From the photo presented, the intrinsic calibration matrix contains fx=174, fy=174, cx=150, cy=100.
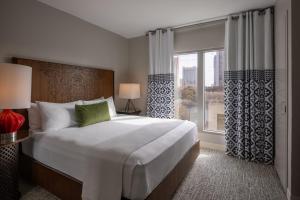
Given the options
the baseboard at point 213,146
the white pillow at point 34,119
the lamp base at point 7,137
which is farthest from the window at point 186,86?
the lamp base at point 7,137

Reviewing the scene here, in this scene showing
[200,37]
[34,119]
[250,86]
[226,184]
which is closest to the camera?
[226,184]

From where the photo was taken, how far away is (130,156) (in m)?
1.49

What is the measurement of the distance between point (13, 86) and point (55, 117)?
0.72 metres

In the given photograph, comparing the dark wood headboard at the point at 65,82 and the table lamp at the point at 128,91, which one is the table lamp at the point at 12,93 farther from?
the table lamp at the point at 128,91

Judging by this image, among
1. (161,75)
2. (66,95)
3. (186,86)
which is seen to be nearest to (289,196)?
(186,86)

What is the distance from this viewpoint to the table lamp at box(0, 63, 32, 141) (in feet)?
5.59

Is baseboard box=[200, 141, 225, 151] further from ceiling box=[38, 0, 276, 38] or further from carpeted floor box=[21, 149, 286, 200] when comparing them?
ceiling box=[38, 0, 276, 38]

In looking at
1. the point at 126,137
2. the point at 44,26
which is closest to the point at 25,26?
the point at 44,26

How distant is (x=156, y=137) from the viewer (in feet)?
6.72

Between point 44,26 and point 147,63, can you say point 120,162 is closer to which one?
point 44,26

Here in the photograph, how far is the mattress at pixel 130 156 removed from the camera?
1.41 metres

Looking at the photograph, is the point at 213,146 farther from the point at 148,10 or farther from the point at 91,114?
the point at 148,10

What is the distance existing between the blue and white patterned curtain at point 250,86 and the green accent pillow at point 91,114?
2211 millimetres

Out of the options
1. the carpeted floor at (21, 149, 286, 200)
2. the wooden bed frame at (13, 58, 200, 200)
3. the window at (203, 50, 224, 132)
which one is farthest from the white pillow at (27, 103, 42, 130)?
the window at (203, 50, 224, 132)
